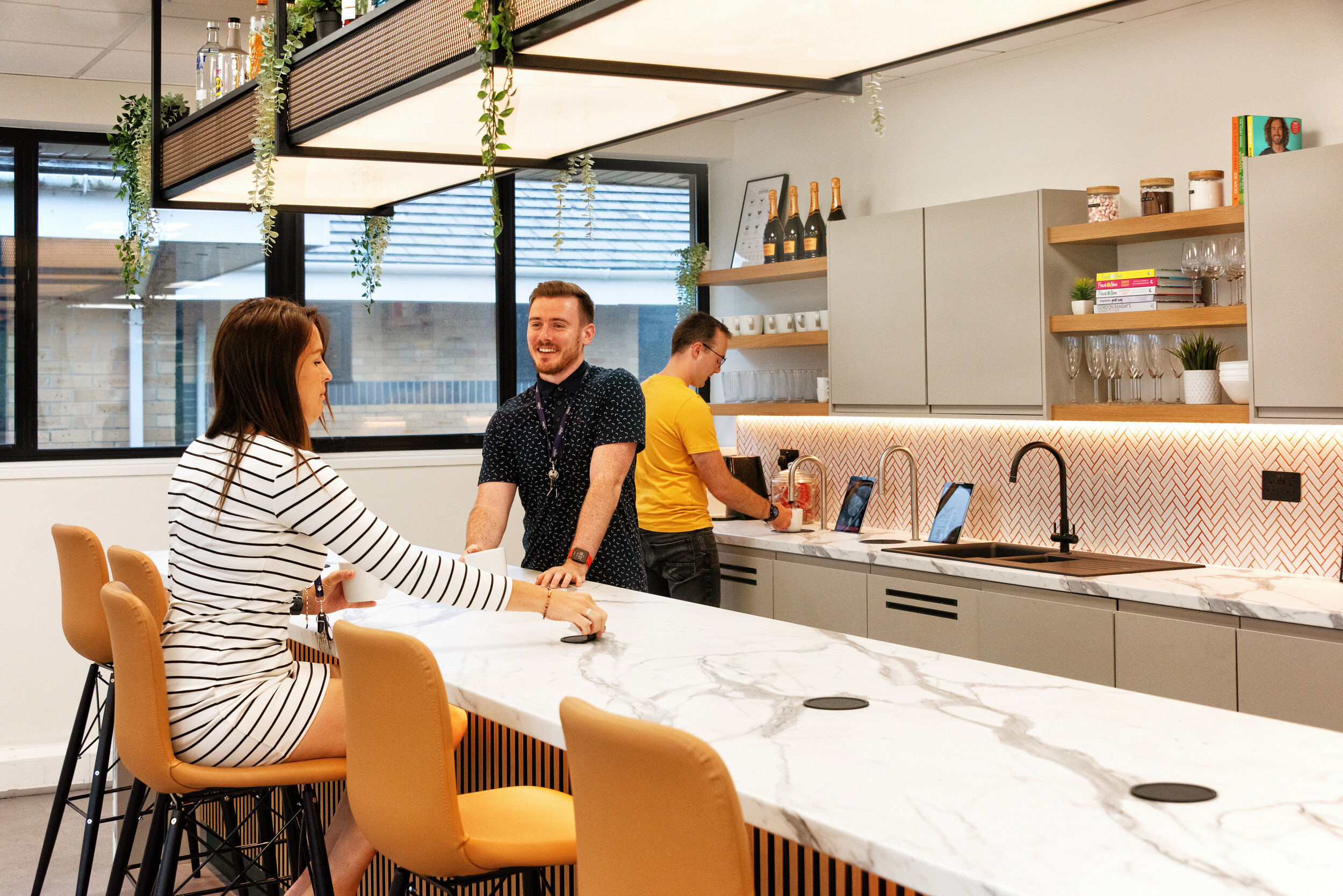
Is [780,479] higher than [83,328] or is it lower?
lower

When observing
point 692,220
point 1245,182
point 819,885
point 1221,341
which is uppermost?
point 692,220

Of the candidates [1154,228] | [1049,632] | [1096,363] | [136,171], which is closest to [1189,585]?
[1049,632]

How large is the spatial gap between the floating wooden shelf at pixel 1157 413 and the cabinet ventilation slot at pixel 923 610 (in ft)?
2.45

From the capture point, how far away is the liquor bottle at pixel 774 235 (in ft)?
18.6

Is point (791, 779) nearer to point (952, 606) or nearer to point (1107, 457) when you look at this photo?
point (952, 606)

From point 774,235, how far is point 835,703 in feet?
13.6

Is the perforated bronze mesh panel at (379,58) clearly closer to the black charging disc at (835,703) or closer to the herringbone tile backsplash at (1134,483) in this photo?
the black charging disc at (835,703)

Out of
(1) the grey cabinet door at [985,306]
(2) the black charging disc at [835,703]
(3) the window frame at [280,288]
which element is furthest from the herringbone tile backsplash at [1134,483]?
(2) the black charging disc at [835,703]

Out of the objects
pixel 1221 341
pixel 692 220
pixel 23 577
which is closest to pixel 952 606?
pixel 1221 341

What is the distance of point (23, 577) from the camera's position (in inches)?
201

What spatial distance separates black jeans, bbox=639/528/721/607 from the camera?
4.64 meters

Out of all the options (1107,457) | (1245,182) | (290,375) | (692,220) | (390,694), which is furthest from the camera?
(692,220)

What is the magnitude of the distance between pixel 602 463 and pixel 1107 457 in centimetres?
212

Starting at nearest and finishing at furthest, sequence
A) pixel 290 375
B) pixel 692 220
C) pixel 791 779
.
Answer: pixel 791 779 → pixel 290 375 → pixel 692 220
